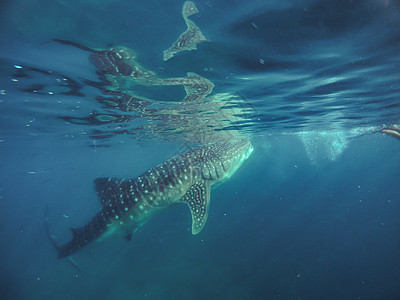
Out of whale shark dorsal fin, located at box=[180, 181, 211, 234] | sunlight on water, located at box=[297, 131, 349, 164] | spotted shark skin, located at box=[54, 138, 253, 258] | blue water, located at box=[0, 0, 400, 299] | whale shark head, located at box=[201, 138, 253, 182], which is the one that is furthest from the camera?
sunlight on water, located at box=[297, 131, 349, 164]

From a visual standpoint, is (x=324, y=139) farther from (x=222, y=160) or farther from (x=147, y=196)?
(x=147, y=196)

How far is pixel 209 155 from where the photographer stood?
993 cm

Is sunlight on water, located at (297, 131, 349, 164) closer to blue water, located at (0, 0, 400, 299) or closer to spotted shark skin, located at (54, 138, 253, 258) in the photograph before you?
blue water, located at (0, 0, 400, 299)

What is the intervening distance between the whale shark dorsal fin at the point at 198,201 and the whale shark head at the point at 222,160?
0.63 meters

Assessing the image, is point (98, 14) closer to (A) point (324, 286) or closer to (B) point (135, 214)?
(B) point (135, 214)

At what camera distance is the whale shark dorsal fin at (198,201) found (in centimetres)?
776

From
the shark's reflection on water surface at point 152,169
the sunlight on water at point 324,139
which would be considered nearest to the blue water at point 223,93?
the shark's reflection on water surface at point 152,169

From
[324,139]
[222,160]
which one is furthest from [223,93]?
[324,139]

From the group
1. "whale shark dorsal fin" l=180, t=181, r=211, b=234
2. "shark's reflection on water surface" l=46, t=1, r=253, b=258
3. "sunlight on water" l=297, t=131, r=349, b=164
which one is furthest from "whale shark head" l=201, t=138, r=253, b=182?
"sunlight on water" l=297, t=131, r=349, b=164

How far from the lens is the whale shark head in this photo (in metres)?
9.52

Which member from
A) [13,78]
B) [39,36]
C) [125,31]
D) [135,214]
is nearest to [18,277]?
[135,214]

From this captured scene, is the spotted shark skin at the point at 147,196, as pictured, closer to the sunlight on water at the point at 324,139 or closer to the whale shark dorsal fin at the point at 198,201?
the whale shark dorsal fin at the point at 198,201

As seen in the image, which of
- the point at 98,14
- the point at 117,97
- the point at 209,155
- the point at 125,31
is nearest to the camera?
the point at 98,14

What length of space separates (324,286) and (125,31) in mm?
14463
